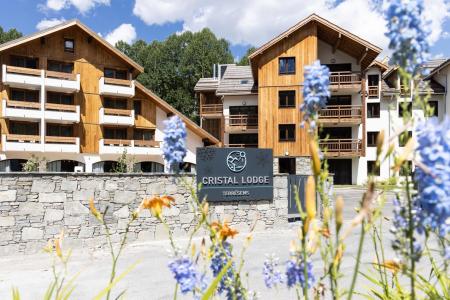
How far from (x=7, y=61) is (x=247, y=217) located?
74.7ft

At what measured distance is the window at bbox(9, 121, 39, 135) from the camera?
2697 centimetres

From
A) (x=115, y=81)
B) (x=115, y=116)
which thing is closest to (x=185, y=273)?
(x=115, y=116)

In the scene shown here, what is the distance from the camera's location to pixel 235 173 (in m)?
11.7

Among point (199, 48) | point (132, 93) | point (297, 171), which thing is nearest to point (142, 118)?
point (132, 93)

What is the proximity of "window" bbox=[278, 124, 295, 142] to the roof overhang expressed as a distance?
206 inches

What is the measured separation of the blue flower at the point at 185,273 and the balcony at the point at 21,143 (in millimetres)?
27709

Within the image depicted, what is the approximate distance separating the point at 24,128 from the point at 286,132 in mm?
19520

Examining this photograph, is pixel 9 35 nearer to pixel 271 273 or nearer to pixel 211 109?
pixel 211 109

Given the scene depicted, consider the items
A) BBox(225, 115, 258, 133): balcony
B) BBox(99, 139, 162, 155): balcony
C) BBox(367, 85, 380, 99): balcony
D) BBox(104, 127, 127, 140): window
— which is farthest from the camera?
BBox(367, 85, 380, 99): balcony

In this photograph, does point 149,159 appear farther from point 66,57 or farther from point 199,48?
point 199,48

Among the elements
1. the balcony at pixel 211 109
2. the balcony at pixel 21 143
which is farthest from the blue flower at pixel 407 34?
the balcony at pixel 211 109

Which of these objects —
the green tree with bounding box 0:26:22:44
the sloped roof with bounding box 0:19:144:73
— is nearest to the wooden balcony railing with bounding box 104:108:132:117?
the sloped roof with bounding box 0:19:144:73

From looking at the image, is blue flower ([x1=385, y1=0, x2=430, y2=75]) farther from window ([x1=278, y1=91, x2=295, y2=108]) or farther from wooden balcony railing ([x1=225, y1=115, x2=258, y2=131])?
wooden balcony railing ([x1=225, y1=115, x2=258, y2=131])

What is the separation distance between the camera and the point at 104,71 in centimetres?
2994
